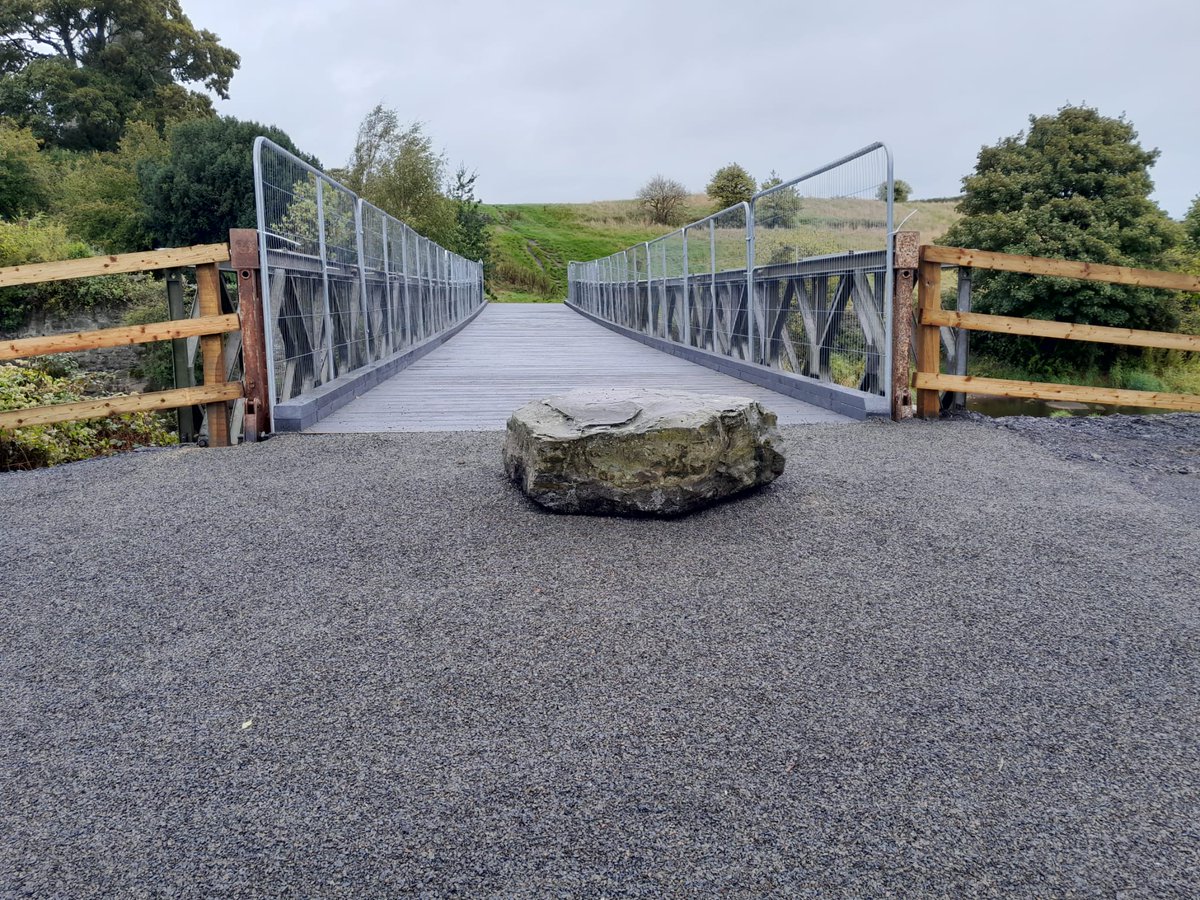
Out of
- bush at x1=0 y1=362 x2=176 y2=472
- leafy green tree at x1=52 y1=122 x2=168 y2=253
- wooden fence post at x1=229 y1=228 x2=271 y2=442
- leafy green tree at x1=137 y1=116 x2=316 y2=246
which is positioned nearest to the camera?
wooden fence post at x1=229 y1=228 x2=271 y2=442

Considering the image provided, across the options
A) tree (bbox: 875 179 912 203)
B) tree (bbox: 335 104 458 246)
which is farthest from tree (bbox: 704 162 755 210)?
tree (bbox: 875 179 912 203)

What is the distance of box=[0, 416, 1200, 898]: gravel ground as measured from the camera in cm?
202

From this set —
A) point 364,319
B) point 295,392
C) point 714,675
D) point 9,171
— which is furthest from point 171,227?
point 714,675

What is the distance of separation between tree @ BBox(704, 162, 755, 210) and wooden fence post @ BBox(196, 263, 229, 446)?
191ft

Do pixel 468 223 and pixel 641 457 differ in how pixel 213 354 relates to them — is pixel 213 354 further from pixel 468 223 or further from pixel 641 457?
pixel 468 223

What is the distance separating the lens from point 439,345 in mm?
16516

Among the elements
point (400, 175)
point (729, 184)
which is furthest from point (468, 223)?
point (729, 184)

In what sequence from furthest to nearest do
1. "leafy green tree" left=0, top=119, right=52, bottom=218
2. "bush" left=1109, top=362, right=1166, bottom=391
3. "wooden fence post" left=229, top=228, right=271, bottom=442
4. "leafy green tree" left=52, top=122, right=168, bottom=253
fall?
1. "leafy green tree" left=52, top=122, right=168, bottom=253
2. "leafy green tree" left=0, top=119, right=52, bottom=218
3. "bush" left=1109, top=362, right=1166, bottom=391
4. "wooden fence post" left=229, top=228, right=271, bottom=442

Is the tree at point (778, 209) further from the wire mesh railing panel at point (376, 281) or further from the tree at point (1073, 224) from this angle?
the tree at point (1073, 224)

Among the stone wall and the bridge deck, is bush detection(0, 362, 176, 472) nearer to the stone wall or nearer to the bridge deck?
the bridge deck

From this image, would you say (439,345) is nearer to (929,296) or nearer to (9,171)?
(929,296)

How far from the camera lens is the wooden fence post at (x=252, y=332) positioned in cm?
602

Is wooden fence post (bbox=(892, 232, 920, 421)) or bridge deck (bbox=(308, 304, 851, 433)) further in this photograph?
bridge deck (bbox=(308, 304, 851, 433))

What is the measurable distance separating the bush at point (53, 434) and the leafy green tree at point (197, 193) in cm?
2368
